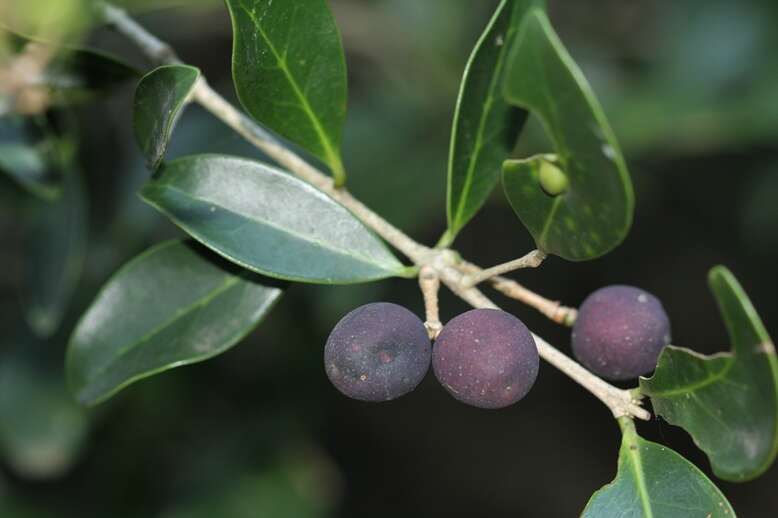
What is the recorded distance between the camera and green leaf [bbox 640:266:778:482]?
31.8 inches

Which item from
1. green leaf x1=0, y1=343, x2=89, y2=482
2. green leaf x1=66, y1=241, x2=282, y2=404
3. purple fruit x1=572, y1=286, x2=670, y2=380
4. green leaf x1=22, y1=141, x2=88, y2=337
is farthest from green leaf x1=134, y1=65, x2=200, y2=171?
green leaf x1=0, y1=343, x2=89, y2=482

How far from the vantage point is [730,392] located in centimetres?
92

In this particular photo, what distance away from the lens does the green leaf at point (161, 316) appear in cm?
121

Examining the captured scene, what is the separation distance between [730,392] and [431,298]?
34 cm

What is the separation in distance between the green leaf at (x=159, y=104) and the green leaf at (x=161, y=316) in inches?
7.3

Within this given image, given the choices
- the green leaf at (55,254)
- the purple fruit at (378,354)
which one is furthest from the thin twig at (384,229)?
the green leaf at (55,254)

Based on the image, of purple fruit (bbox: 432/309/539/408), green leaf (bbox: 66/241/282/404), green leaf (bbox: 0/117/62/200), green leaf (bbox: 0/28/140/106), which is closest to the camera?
purple fruit (bbox: 432/309/539/408)

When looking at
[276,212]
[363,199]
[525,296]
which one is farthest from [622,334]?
[363,199]

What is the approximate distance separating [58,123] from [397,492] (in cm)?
280

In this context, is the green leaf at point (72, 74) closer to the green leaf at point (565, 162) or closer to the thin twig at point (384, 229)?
the thin twig at point (384, 229)

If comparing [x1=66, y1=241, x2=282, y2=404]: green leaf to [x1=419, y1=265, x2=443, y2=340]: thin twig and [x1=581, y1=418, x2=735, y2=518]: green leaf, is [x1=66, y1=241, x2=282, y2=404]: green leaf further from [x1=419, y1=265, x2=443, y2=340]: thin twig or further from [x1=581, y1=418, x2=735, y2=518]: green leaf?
[x1=581, y1=418, x2=735, y2=518]: green leaf

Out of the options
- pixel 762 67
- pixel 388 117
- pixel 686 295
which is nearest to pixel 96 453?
pixel 388 117

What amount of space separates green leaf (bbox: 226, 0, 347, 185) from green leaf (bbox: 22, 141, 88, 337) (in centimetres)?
63

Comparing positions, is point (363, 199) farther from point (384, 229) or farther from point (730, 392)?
point (730, 392)
